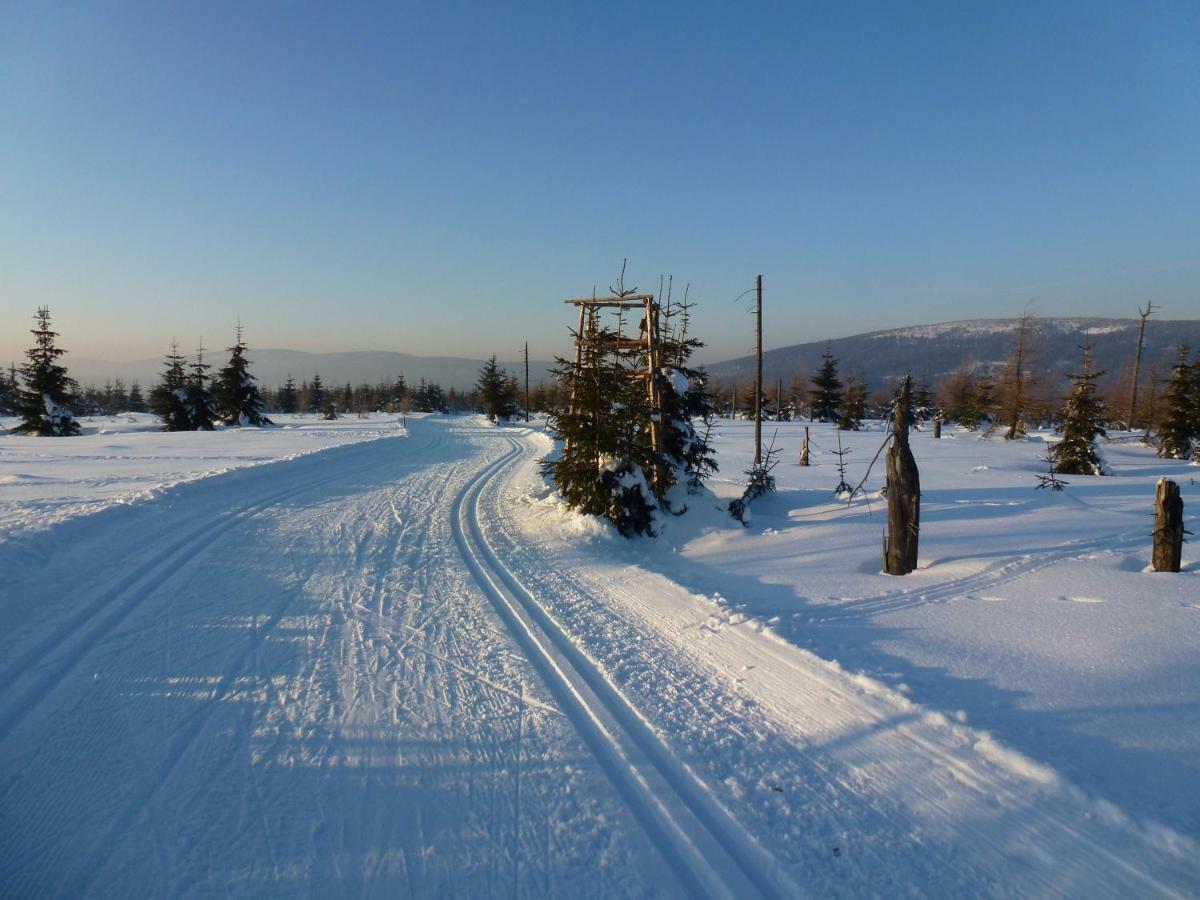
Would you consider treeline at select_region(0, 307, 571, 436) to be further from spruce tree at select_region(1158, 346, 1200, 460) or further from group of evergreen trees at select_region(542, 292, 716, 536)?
spruce tree at select_region(1158, 346, 1200, 460)

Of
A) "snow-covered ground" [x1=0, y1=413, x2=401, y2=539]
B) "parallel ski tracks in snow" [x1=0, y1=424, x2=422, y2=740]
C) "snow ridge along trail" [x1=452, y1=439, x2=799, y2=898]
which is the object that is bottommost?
"snow ridge along trail" [x1=452, y1=439, x2=799, y2=898]

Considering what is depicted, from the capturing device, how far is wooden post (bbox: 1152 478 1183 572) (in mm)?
6062

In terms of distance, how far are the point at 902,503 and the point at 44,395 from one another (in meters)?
42.8

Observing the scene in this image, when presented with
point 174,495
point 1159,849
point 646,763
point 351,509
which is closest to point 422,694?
point 646,763

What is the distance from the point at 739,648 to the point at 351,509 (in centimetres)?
864

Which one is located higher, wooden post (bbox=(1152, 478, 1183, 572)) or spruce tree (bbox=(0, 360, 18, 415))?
spruce tree (bbox=(0, 360, 18, 415))

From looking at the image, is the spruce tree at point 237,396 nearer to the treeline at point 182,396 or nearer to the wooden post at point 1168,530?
the treeline at point 182,396

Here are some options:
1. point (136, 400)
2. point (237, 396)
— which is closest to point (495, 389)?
point (237, 396)

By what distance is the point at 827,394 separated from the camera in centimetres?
5259

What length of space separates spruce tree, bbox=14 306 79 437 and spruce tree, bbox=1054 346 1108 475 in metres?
47.4

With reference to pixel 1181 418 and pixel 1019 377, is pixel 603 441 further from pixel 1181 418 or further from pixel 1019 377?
pixel 1019 377

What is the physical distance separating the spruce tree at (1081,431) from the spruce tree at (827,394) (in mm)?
32282

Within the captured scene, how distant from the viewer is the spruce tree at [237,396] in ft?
131

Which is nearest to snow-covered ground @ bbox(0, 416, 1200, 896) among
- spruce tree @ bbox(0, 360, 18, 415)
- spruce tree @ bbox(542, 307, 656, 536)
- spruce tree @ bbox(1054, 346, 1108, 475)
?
spruce tree @ bbox(542, 307, 656, 536)
